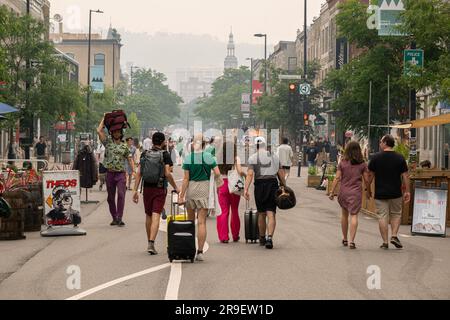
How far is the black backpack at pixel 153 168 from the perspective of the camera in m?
15.3

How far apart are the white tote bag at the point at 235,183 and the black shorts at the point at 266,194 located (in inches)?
16.5

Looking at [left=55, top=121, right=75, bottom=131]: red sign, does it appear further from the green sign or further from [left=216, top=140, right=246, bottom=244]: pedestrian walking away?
[left=216, top=140, right=246, bottom=244]: pedestrian walking away

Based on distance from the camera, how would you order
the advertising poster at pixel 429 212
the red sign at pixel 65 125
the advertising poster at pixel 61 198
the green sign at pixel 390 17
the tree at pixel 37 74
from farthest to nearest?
the red sign at pixel 65 125 → the tree at pixel 37 74 → the green sign at pixel 390 17 → the advertising poster at pixel 429 212 → the advertising poster at pixel 61 198

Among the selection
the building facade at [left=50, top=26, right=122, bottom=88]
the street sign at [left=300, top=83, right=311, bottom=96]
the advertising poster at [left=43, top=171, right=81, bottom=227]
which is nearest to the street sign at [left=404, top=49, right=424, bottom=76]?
the advertising poster at [left=43, top=171, right=81, bottom=227]

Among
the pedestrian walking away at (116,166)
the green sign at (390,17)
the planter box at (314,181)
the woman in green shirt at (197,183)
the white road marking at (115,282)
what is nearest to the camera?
the white road marking at (115,282)

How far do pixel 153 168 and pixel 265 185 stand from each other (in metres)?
2.02

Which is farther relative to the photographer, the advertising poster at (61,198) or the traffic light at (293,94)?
the traffic light at (293,94)

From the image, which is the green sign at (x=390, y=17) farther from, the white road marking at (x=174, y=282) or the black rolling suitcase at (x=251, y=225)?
the white road marking at (x=174, y=282)

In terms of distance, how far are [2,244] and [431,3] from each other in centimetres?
1687

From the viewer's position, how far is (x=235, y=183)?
16.8 metres

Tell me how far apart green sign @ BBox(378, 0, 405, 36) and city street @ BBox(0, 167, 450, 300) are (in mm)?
13040

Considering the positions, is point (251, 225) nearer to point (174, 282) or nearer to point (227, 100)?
point (174, 282)

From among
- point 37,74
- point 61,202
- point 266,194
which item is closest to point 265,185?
point 266,194

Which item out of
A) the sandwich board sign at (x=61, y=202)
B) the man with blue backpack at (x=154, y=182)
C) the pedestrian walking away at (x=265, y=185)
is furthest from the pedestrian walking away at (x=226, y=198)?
the sandwich board sign at (x=61, y=202)
